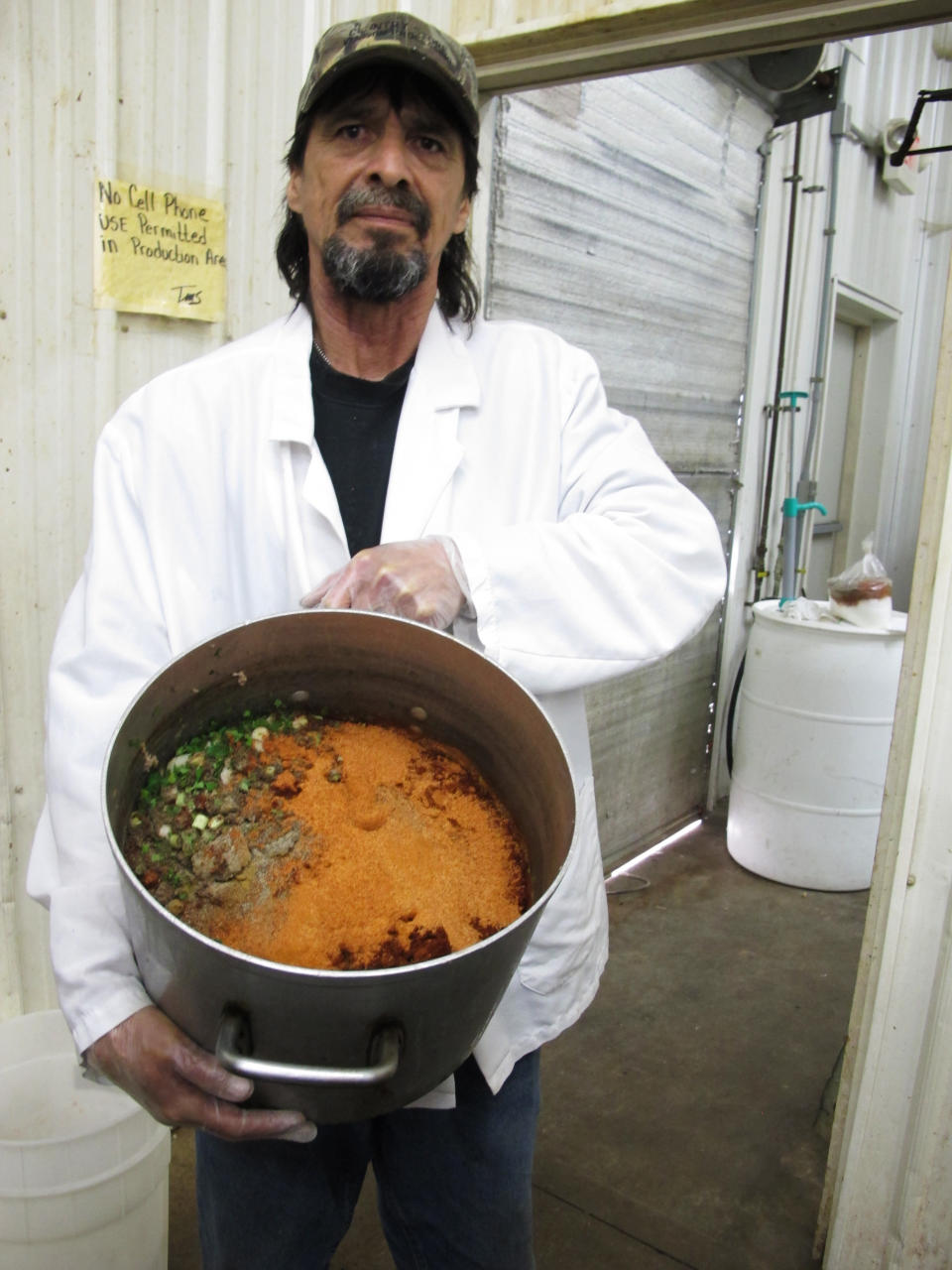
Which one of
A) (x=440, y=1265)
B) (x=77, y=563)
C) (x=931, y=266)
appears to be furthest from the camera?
(x=931, y=266)

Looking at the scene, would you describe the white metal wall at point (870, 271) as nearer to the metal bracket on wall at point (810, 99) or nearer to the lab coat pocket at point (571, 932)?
the metal bracket on wall at point (810, 99)

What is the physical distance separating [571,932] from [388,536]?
0.53 metres

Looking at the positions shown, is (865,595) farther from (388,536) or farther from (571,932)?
(388,536)

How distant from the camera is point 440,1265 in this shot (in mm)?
1192

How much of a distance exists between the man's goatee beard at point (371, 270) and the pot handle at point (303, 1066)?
784 millimetres

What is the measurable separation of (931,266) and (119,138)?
516cm

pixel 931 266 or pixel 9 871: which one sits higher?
pixel 931 266

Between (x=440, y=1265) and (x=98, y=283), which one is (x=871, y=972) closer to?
(x=440, y=1265)

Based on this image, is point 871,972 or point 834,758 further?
point 834,758

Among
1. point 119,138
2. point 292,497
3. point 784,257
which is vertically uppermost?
point 784,257

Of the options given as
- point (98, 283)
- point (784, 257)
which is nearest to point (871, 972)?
point (98, 283)

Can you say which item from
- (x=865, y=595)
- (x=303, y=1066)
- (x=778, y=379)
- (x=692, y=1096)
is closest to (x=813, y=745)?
(x=865, y=595)

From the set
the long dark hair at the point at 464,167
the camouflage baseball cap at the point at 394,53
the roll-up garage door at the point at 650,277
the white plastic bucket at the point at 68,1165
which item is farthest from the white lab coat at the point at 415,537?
the roll-up garage door at the point at 650,277

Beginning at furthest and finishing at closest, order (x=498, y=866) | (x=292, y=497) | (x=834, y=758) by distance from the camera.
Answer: (x=834, y=758)
(x=292, y=497)
(x=498, y=866)
